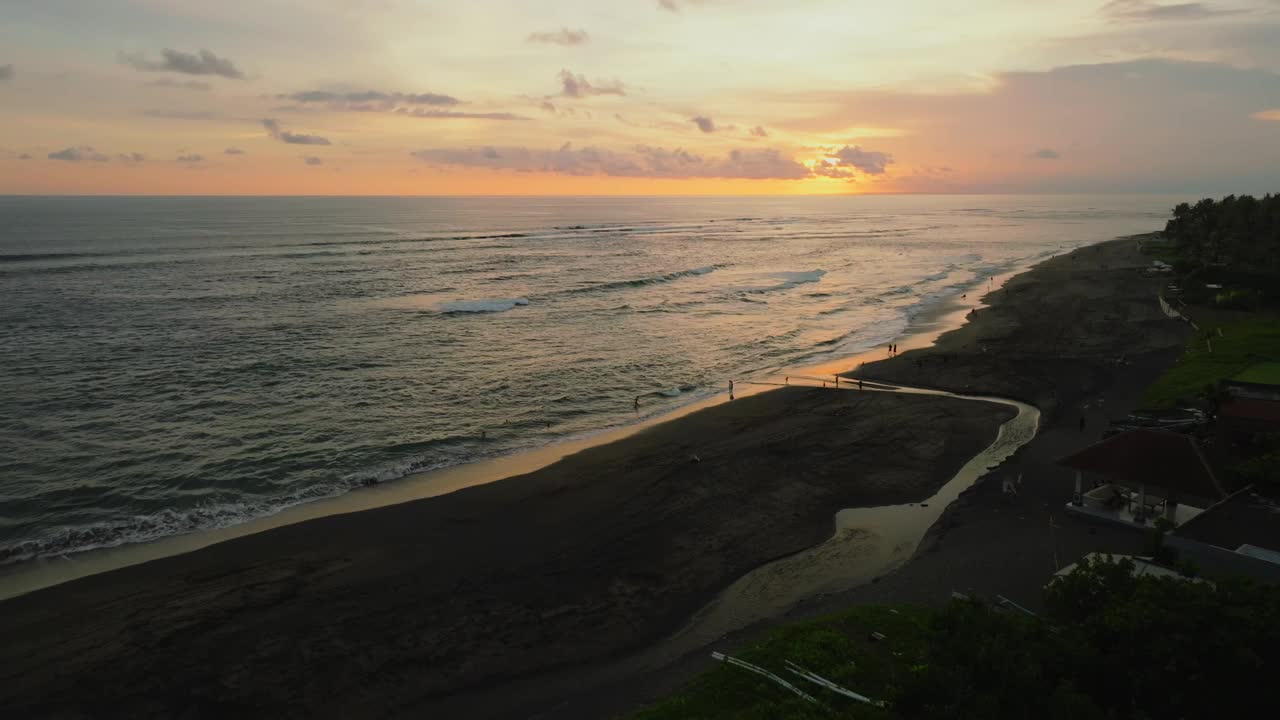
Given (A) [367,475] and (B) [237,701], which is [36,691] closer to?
(B) [237,701]

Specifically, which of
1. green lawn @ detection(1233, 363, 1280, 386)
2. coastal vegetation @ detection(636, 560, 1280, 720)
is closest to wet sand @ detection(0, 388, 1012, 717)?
coastal vegetation @ detection(636, 560, 1280, 720)

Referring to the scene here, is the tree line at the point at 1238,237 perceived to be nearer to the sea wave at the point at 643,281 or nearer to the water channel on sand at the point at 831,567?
the sea wave at the point at 643,281

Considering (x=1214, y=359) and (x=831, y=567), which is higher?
(x=1214, y=359)

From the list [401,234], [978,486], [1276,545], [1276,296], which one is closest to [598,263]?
[401,234]

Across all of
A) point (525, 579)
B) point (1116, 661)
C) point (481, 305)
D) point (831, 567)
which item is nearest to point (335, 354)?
point (481, 305)

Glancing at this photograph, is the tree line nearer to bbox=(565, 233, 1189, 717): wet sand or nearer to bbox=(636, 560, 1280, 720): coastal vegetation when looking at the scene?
bbox=(565, 233, 1189, 717): wet sand

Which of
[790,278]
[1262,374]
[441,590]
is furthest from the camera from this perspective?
[790,278]

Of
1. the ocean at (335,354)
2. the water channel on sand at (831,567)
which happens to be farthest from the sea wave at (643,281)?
the water channel on sand at (831,567)

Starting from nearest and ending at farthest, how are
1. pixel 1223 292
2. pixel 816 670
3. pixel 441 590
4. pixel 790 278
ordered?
pixel 816 670 → pixel 441 590 → pixel 1223 292 → pixel 790 278

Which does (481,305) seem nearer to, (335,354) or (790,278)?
(335,354)
